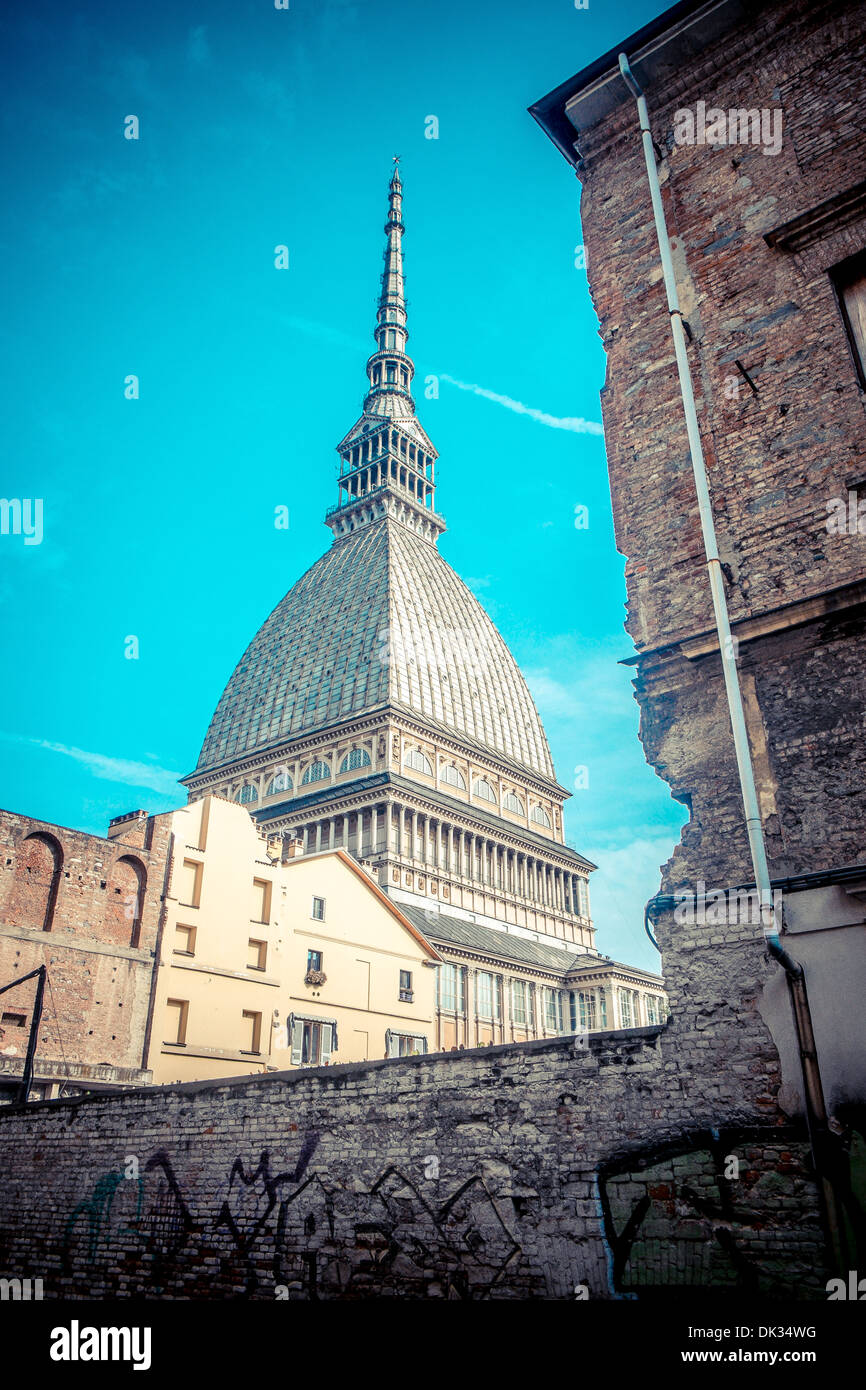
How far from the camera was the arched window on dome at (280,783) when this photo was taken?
67625mm

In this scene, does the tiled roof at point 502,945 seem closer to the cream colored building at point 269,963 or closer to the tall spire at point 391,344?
the cream colored building at point 269,963

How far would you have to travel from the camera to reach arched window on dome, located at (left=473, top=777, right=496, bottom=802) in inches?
2763

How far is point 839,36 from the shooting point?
1233 centimetres

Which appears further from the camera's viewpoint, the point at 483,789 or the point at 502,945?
the point at 483,789

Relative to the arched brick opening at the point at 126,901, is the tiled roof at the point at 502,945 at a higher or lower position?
higher

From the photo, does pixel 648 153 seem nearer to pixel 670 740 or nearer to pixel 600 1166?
pixel 670 740

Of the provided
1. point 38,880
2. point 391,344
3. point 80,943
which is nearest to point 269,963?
point 80,943

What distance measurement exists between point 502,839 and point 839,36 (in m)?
58.8

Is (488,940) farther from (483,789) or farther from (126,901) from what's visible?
(126,901)

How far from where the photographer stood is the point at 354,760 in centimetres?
6506

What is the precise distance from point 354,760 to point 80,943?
138 feet

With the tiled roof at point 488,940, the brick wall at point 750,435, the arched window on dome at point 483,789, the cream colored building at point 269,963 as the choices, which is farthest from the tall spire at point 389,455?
the brick wall at point 750,435

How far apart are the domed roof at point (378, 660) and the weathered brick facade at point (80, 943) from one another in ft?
134

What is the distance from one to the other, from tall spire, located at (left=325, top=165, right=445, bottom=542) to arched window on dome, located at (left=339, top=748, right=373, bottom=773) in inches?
1293
